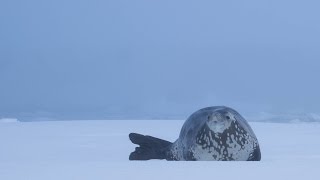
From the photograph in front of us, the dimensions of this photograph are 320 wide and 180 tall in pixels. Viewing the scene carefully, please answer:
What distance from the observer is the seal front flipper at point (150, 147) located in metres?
6.59

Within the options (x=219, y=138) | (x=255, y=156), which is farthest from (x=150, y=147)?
(x=255, y=156)

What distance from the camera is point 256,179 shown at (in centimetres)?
401

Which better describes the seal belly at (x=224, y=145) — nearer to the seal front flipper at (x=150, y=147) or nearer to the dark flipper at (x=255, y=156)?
the dark flipper at (x=255, y=156)

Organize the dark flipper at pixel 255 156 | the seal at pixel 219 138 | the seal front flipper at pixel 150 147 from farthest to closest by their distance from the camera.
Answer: the seal front flipper at pixel 150 147
the dark flipper at pixel 255 156
the seal at pixel 219 138

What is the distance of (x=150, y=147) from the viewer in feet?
22.0

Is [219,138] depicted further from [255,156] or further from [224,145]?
[255,156]

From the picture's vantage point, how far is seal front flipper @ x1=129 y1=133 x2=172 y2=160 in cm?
659

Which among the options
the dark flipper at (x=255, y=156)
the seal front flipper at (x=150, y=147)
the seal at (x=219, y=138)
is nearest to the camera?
the seal at (x=219, y=138)

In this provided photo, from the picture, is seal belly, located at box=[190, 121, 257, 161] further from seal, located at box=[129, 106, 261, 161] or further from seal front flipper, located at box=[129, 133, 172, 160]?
seal front flipper, located at box=[129, 133, 172, 160]

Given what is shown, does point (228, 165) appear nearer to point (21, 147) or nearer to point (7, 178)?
point (7, 178)

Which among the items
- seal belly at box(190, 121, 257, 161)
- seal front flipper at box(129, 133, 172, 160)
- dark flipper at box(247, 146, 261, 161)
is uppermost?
seal front flipper at box(129, 133, 172, 160)

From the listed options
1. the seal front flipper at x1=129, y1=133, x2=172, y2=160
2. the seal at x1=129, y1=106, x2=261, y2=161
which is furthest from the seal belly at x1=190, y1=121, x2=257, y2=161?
the seal front flipper at x1=129, y1=133, x2=172, y2=160

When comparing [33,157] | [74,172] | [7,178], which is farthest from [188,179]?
[33,157]

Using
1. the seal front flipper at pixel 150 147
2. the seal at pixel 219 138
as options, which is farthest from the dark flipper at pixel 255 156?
the seal front flipper at pixel 150 147
